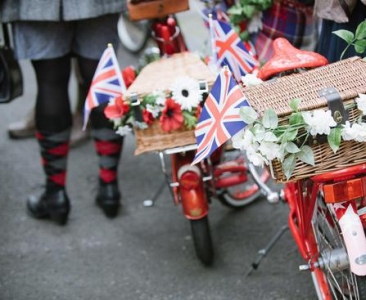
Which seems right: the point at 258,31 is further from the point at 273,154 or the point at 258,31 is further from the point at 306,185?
the point at 273,154

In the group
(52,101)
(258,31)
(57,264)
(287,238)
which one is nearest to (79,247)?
(57,264)

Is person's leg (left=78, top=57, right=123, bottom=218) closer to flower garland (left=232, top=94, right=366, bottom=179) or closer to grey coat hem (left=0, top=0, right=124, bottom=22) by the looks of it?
grey coat hem (left=0, top=0, right=124, bottom=22)

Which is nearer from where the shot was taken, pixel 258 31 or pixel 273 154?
pixel 273 154

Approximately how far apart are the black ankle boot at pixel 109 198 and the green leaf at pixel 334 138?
206 cm

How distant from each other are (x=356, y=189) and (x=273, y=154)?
36 cm

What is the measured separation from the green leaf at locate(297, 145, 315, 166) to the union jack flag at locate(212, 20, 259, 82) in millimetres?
1029

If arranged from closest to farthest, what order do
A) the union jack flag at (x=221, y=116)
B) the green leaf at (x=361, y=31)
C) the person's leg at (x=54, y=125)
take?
1. the union jack flag at (x=221, y=116)
2. the green leaf at (x=361, y=31)
3. the person's leg at (x=54, y=125)

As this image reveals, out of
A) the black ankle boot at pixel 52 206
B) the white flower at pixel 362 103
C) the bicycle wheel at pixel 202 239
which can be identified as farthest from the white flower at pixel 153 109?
the black ankle boot at pixel 52 206

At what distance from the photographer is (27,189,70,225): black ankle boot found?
3.94 meters

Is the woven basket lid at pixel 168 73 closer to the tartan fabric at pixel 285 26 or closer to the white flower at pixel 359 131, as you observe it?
the tartan fabric at pixel 285 26

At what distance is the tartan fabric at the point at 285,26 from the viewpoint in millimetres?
3537

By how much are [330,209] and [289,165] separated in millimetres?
485

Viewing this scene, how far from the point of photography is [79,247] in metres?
3.81

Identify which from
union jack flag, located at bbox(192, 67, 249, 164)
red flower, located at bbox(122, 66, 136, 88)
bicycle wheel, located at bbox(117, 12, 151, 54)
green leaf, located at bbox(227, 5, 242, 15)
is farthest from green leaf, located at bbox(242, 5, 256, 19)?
bicycle wheel, located at bbox(117, 12, 151, 54)
